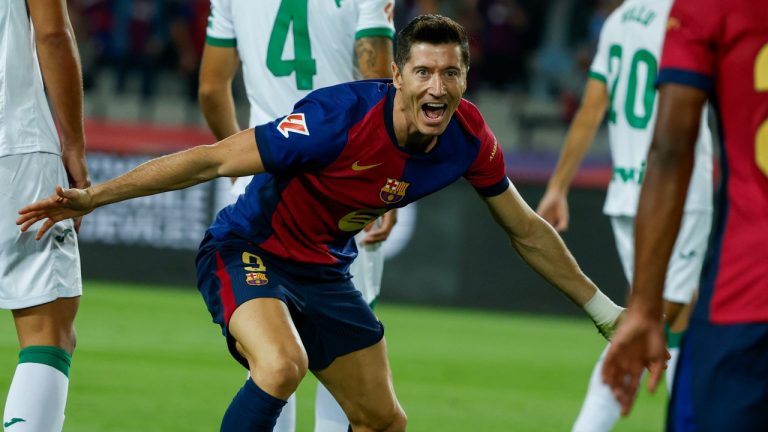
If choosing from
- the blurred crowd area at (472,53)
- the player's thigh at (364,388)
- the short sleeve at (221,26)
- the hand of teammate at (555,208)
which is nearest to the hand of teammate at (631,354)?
the player's thigh at (364,388)

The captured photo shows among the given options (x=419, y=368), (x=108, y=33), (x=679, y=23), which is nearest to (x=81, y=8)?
(x=108, y=33)

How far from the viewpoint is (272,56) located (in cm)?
535

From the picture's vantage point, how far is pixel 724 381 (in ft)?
8.96

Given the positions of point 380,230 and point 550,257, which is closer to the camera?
point 550,257

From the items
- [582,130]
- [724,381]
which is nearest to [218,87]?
[582,130]

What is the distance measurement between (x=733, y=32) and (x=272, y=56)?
2.90 meters

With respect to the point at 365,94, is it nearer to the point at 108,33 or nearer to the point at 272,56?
the point at 272,56

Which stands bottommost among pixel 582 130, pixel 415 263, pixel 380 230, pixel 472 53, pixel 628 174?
pixel 415 263

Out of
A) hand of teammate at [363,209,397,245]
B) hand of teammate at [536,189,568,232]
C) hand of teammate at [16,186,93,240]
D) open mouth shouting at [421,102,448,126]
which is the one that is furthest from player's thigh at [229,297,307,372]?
hand of teammate at [536,189,568,232]

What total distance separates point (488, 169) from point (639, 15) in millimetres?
2121

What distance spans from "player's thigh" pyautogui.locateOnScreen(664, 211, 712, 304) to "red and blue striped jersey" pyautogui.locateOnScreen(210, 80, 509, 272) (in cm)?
213

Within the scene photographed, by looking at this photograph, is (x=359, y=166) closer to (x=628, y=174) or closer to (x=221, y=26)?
(x=221, y=26)

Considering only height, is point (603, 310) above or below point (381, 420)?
above

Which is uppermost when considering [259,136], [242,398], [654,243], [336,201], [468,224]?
[654,243]
